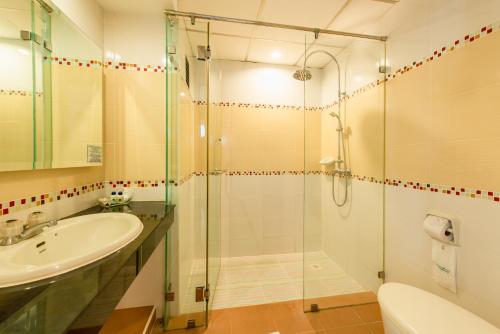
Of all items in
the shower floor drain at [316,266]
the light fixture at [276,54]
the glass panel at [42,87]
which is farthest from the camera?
the light fixture at [276,54]

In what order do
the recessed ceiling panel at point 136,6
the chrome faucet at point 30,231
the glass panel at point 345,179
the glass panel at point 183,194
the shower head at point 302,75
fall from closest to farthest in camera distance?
1. the chrome faucet at point 30,231
2. the recessed ceiling panel at point 136,6
3. the glass panel at point 183,194
4. the glass panel at point 345,179
5. the shower head at point 302,75

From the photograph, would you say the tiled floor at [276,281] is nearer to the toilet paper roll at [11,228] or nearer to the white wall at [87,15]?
the toilet paper roll at [11,228]

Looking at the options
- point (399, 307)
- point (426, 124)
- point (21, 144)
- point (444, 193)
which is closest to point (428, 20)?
point (426, 124)

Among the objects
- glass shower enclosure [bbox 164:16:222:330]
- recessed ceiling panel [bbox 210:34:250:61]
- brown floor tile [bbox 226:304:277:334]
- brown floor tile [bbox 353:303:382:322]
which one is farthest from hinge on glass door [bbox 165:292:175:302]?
recessed ceiling panel [bbox 210:34:250:61]

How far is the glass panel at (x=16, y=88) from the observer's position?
864mm

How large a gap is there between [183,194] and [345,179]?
62.0 inches

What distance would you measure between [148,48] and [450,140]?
80.3 inches

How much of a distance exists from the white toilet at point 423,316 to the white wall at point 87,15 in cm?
230

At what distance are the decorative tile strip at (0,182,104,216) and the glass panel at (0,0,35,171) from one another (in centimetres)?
15

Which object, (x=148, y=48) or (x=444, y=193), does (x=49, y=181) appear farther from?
(x=444, y=193)

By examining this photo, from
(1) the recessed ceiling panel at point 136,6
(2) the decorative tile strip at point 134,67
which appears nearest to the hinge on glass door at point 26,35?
(2) the decorative tile strip at point 134,67

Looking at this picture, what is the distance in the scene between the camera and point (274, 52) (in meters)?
2.24

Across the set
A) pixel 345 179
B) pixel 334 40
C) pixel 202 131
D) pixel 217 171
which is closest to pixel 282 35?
pixel 334 40

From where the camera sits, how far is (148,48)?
5.14ft
